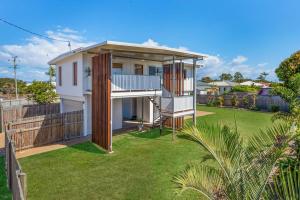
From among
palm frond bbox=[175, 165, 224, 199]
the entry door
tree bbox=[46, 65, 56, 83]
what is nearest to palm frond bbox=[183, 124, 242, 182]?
palm frond bbox=[175, 165, 224, 199]

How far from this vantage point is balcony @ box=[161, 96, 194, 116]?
1180 cm

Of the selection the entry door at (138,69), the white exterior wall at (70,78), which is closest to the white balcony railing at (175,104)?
the entry door at (138,69)

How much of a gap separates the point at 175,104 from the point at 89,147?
202 inches

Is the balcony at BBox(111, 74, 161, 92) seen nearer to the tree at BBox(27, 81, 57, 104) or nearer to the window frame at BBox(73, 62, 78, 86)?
the window frame at BBox(73, 62, 78, 86)

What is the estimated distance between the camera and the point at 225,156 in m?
3.64

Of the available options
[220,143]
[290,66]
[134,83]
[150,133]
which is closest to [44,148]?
[134,83]

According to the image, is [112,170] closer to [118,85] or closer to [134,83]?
[118,85]

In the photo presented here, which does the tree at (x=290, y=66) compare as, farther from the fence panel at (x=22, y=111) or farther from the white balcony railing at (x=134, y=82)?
the fence panel at (x=22, y=111)

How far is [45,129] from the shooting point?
35.4ft

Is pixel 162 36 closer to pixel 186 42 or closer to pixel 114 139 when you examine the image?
pixel 186 42

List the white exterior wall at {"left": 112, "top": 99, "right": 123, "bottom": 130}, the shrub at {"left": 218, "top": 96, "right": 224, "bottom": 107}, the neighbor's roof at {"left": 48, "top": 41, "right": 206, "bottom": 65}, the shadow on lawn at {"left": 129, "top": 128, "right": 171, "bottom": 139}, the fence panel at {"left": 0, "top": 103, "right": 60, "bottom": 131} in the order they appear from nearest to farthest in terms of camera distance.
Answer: the neighbor's roof at {"left": 48, "top": 41, "right": 206, "bottom": 65} → the shadow on lawn at {"left": 129, "top": 128, "right": 171, "bottom": 139} → the white exterior wall at {"left": 112, "top": 99, "right": 123, "bottom": 130} → the fence panel at {"left": 0, "top": 103, "right": 60, "bottom": 131} → the shrub at {"left": 218, "top": 96, "right": 224, "bottom": 107}

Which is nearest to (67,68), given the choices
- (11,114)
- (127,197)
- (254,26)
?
(11,114)

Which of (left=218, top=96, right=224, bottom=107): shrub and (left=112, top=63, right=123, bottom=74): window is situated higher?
(left=112, top=63, right=123, bottom=74): window

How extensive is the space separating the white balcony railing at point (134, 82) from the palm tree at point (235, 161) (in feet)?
25.1
